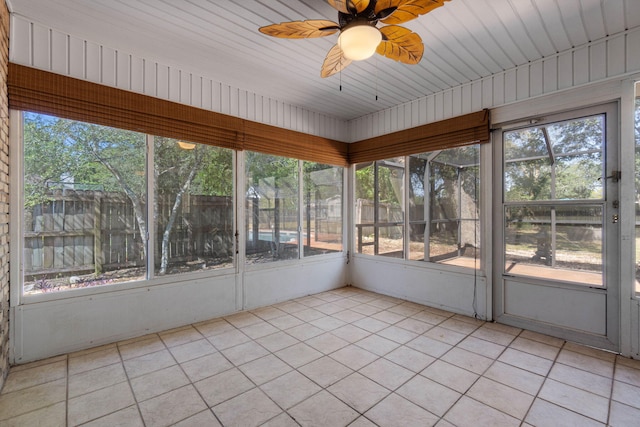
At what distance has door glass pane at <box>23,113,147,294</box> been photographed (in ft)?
8.31

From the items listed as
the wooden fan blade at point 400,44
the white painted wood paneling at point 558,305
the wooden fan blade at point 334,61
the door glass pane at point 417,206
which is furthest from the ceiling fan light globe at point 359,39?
the white painted wood paneling at point 558,305

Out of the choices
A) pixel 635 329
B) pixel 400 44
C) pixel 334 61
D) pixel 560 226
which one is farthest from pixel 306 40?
pixel 635 329

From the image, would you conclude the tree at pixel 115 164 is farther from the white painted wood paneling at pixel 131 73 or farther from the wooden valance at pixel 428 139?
the wooden valance at pixel 428 139

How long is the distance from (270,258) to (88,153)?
2.35 meters

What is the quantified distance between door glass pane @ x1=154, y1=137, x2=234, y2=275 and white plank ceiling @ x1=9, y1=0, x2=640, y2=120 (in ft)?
3.12

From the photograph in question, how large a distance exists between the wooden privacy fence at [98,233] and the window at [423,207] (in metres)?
2.50

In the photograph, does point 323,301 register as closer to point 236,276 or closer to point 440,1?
point 236,276

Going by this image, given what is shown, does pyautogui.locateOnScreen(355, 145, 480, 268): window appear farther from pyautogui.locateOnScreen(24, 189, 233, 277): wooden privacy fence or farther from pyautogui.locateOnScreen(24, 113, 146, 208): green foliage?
pyautogui.locateOnScreen(24, 113, 146, 208): green foliage

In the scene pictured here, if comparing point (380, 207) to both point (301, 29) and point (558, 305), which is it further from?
point (301, 29)

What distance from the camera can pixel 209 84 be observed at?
→ 3439mm

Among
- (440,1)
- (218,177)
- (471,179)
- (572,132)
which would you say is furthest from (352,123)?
(440,1)

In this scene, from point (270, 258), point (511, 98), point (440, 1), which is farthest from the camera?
point (270, 258)

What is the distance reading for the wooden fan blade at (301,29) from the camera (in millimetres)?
1894

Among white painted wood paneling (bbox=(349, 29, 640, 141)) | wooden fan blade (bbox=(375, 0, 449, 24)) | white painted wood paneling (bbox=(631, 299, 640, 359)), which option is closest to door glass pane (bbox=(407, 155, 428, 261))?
white painted wood paneling (bbox=(349, 29, 640, 141))
